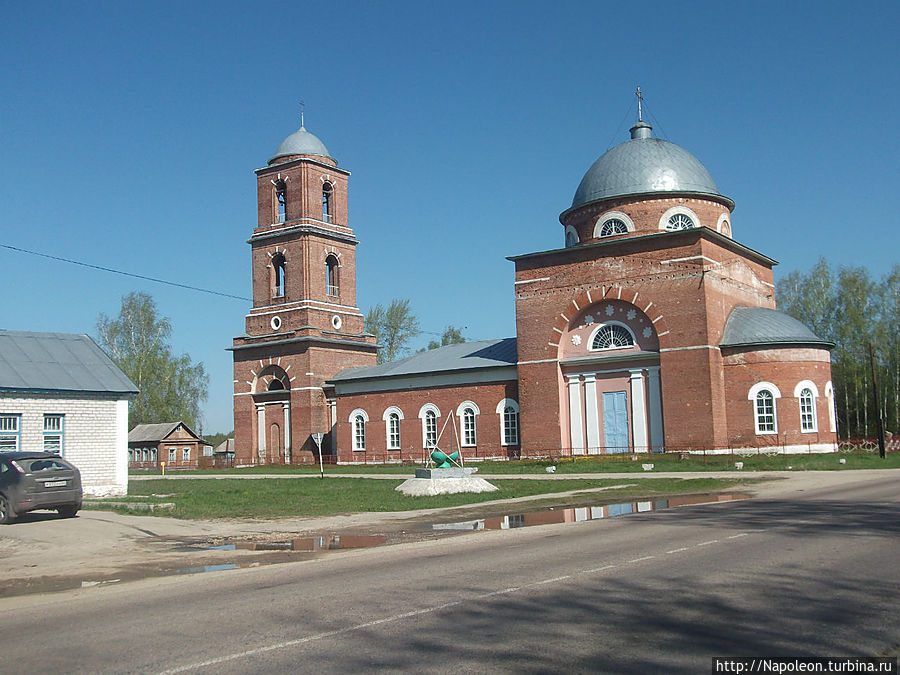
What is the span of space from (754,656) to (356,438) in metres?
42.2

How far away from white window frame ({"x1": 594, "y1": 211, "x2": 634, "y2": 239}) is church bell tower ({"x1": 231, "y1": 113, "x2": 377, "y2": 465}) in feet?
57.4

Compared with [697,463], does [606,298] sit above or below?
above

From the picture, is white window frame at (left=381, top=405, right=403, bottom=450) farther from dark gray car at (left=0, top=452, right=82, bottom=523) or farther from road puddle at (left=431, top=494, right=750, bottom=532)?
dark gray car at (left=0, top=452, right=82, bottom=523)

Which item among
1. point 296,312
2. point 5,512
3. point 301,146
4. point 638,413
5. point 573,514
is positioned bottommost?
A: point 573,514

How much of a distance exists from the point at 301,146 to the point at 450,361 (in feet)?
54.8

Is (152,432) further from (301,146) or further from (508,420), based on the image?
(508,420)

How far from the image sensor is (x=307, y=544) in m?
14.1

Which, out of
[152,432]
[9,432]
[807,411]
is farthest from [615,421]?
[152,432]

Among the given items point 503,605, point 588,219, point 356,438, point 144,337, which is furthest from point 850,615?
point 144,337

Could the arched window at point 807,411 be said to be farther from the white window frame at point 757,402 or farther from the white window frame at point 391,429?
the white window frame at point 391,429

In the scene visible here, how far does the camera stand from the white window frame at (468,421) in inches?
1684

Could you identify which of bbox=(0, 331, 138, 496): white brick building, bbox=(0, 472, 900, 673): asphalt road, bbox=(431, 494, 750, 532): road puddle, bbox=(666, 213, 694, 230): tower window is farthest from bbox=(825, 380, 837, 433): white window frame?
bbox=(0, 331, 138, 496): white brick building

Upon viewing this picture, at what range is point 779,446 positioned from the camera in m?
34.4

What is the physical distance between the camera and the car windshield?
55.5ft
